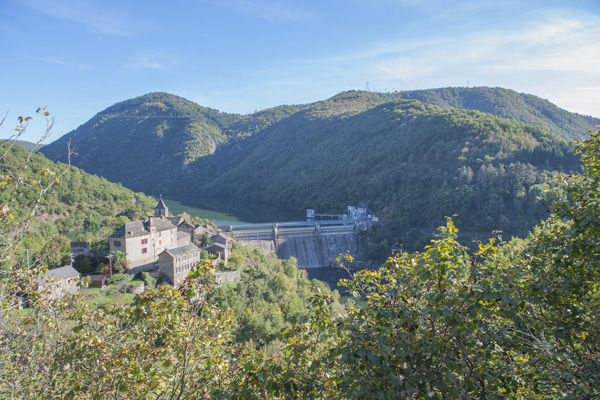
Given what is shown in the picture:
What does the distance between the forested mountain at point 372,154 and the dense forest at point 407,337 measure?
2532mm

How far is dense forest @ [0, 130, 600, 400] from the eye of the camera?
127 inches

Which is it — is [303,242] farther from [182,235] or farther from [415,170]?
[415,170]

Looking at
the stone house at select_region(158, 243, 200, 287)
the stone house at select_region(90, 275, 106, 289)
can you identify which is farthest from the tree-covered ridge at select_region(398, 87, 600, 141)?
the stone house at select_region(90, 275, 106, 289)

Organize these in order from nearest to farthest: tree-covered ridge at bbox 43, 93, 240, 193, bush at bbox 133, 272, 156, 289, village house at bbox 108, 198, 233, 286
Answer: bush at bbox 133, 272, 156, 289 < village house at bbox 108, 198, 233, 286 < tree-covered ridge at bbox 43, 93, 240, 193

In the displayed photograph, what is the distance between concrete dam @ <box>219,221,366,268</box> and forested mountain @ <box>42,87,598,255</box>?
233 inches

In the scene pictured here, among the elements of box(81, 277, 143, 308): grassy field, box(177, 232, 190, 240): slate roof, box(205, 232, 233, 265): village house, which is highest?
box(177, 232, 190, 240): slate roof

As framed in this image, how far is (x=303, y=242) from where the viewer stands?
46.2m

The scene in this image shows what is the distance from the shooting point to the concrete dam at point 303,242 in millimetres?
44031

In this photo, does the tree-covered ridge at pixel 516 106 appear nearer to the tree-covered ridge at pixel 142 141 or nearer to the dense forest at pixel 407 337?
the tree-covered ridge at pixel 142 141

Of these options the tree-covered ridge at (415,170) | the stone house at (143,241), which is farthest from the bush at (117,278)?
the tree-covered ridge at (415,170)

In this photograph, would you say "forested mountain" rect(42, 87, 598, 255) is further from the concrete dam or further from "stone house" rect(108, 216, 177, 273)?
"stone house" rect(108, 216, 177, 273)

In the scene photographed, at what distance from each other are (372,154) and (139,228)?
70299 millimetres

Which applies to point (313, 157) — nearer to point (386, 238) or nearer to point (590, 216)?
point (386, 238)

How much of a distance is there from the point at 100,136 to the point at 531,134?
153 metres
